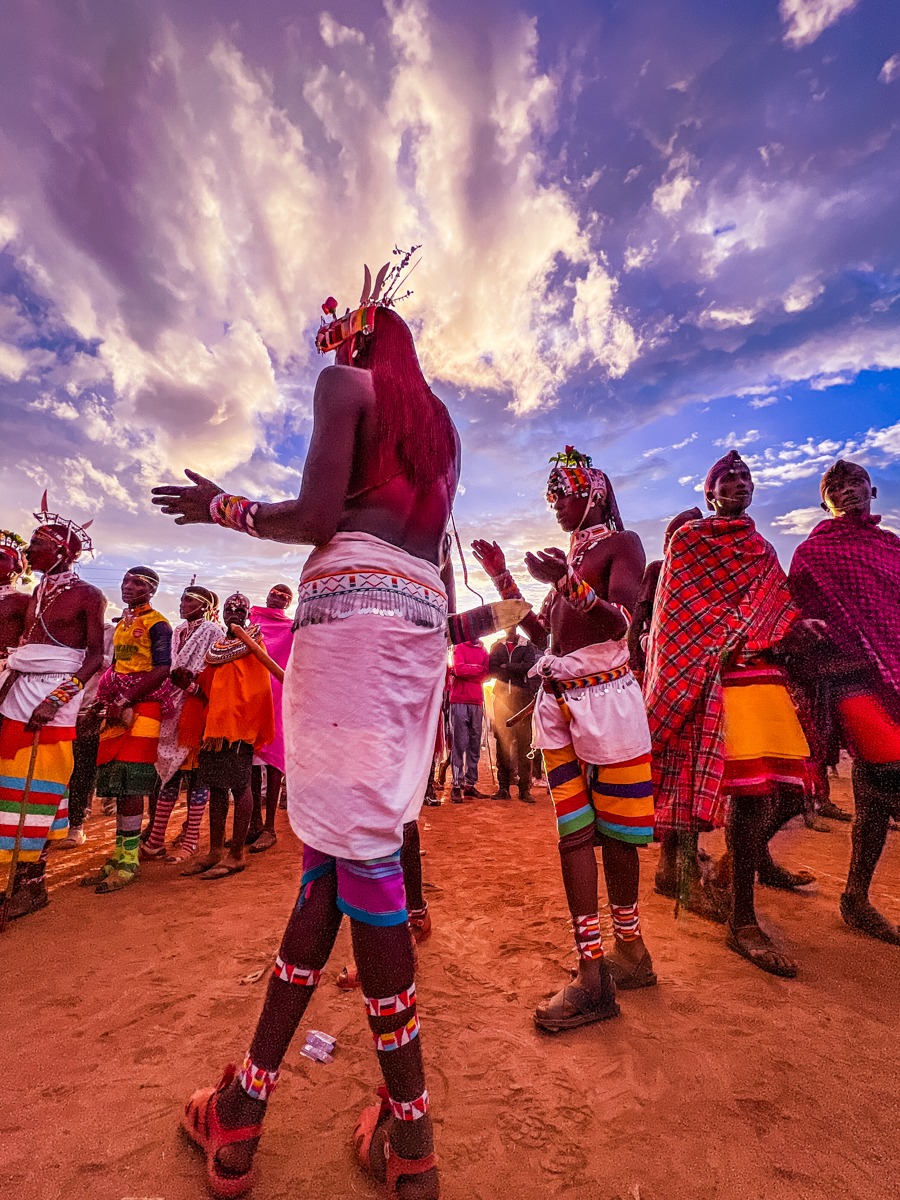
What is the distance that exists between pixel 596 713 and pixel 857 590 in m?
1.89

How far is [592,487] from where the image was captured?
2.87 meters

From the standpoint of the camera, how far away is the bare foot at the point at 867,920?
2969 millimetres

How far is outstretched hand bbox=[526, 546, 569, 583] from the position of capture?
7.93ft

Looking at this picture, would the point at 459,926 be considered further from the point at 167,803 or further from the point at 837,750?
the point at 167,803

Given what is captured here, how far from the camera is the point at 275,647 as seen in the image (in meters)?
5.28

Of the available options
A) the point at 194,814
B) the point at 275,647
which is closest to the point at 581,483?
the point at 275,647

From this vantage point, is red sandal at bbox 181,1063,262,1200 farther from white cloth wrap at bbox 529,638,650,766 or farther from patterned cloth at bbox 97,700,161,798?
patterned cloth at bbox 97,700,161,798

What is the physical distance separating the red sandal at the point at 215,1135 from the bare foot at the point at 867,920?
10.6 ft

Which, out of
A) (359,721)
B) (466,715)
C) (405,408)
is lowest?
(466,715)

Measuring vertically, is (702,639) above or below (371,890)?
above

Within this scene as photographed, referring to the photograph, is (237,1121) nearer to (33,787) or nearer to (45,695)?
(33,787)

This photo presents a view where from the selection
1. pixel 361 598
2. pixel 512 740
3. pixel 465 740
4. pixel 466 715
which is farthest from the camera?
pixel 512 740

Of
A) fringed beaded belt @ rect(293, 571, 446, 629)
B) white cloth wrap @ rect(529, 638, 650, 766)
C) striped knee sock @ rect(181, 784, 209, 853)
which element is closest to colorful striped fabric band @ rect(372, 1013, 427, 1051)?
fringed beaded belt @ rect(293, 571, 446, 629)

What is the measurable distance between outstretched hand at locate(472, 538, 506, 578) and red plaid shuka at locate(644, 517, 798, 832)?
1.29 metres
